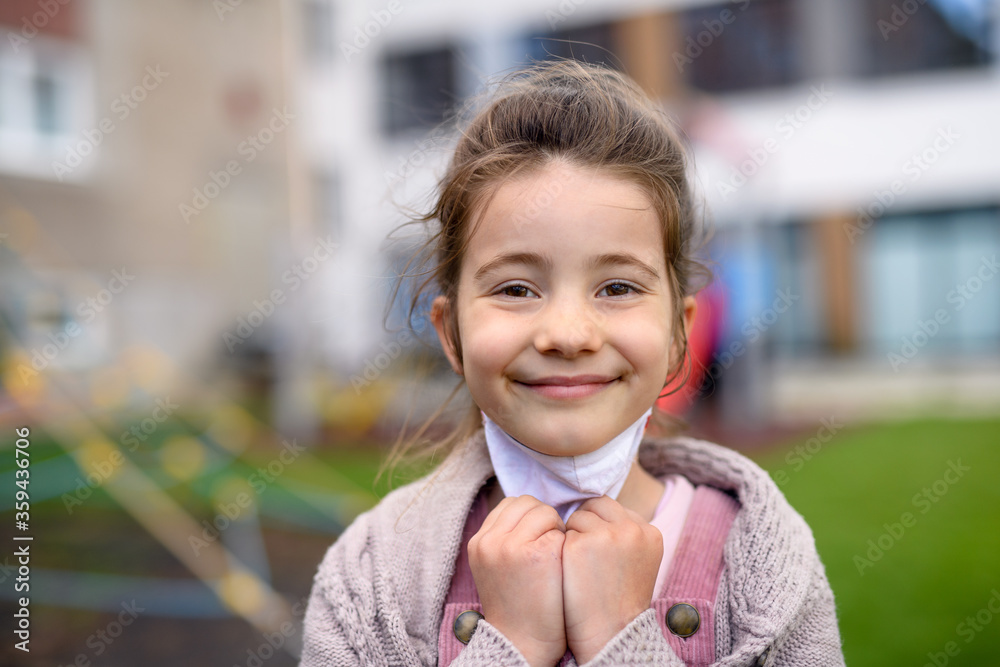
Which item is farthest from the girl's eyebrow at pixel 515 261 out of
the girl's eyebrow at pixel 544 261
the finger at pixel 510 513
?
the finger at pixel 510 513

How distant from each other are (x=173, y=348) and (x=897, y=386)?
12.1 m

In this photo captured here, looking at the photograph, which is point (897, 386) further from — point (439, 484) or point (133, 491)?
point (439, 484)

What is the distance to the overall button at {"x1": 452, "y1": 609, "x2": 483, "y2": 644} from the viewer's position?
1.24m

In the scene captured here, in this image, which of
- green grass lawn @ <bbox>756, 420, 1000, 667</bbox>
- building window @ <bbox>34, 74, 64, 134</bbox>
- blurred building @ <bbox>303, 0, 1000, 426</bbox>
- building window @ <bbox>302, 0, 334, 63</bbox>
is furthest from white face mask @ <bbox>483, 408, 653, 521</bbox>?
building window @ <bbox>302, 0, 334, 63</bbox>

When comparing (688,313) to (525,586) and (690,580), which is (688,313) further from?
(525,586)

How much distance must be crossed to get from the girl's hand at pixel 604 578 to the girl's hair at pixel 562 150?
0.42 meters

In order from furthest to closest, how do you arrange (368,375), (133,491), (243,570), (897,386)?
1. (897,386)
2. (368,375)
3. (133,491)
4. (243,570)

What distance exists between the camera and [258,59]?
14859 mm

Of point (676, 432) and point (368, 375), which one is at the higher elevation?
point (676, 432)

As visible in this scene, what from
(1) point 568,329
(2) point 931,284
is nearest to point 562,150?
(1) point 568,329

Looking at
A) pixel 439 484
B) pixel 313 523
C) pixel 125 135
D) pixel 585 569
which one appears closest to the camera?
pixel 585 569

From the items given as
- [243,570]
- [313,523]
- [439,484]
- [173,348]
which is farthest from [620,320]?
[173,348]

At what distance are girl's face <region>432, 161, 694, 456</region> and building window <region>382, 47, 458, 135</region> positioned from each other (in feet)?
43.9

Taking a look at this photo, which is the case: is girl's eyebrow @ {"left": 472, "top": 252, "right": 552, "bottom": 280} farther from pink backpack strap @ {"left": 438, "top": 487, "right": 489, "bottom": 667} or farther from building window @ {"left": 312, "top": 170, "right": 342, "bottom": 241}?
building window @ {"left": 312, "top": 170, "right": 342, "bottom": 241}
